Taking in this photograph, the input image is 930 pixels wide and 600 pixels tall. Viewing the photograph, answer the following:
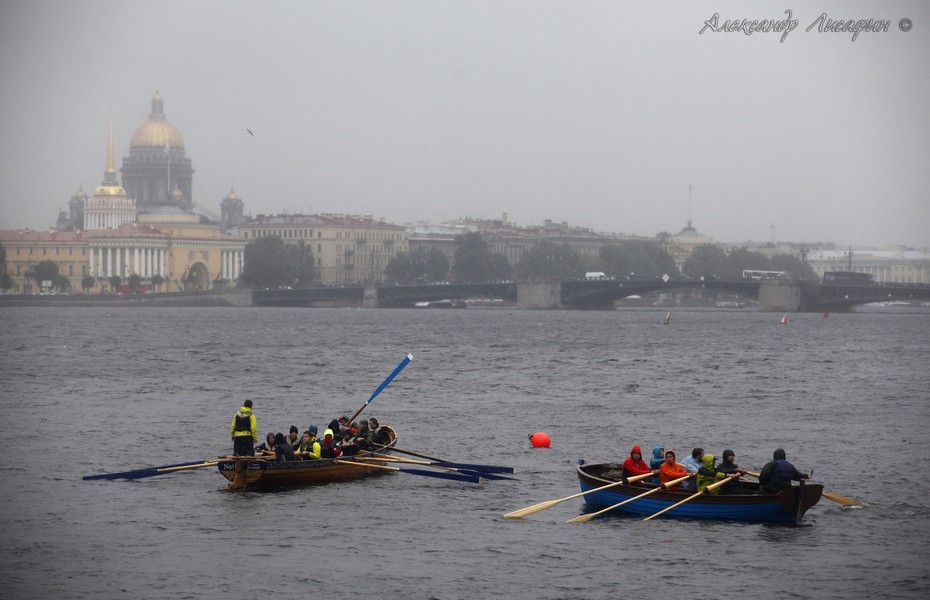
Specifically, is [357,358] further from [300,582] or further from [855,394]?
[300,582]

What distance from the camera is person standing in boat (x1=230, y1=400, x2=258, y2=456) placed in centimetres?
2353

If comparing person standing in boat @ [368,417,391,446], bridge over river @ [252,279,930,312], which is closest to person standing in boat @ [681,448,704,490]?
person standing in boat @ [368,417,391,446]

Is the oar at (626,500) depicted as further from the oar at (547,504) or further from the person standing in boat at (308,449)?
the person standing in boat at (308,449)

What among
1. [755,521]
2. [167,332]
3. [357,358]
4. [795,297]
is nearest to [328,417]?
[755,521]

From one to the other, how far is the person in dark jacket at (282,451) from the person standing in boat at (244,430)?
36cm

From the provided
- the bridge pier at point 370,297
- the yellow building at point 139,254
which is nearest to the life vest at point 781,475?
the bridge pier at point 370,297

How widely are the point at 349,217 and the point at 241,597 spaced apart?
158 m

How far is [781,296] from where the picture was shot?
A: 380ft

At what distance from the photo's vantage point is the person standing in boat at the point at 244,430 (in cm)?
2353

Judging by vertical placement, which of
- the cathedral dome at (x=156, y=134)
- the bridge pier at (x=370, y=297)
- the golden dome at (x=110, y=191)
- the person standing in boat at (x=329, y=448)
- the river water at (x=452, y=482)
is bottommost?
the river water at (x=452, y=482)

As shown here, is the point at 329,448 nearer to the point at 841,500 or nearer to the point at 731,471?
the point at 731,471

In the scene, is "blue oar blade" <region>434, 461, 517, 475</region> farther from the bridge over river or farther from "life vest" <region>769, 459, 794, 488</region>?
the bridge over river

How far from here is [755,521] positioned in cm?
2183

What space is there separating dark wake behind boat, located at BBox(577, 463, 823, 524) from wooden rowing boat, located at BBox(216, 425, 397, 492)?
4471mm
